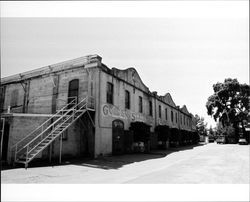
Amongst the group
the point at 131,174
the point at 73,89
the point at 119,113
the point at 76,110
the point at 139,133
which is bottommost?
the point at 131,174

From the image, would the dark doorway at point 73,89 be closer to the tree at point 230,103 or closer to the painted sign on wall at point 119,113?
the painted sign on wall at point 119,113

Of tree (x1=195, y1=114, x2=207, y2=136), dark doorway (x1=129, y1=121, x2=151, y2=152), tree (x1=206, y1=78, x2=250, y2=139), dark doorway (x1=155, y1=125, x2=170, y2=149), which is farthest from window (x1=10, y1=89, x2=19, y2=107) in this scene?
tree (x1=195, y1=114, x2=207, y2=136)

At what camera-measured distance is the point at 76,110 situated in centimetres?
1327

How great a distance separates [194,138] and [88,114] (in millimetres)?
35620

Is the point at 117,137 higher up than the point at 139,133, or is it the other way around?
the point at 139,133

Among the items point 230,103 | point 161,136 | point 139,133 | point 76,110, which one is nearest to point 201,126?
point 230,103

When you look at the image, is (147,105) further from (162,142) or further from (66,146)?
(66,146)

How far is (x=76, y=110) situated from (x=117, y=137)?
4.65 meters

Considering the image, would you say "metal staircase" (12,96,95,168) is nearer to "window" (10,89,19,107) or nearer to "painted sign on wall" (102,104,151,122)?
"painted sign on wall" (102,104,151,122)

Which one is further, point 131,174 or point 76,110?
point 76,110

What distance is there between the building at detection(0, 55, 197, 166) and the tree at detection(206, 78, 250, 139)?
2861 centimetres

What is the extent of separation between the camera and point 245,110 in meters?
42.0

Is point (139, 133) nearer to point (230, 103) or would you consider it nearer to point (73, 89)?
point (73, 89)

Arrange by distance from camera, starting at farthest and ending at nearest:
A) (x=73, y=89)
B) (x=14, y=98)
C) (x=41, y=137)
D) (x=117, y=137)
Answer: (x=14, y=98)
(x=117, y=137)
(x=73, y=89)
(x=41, y=137)
